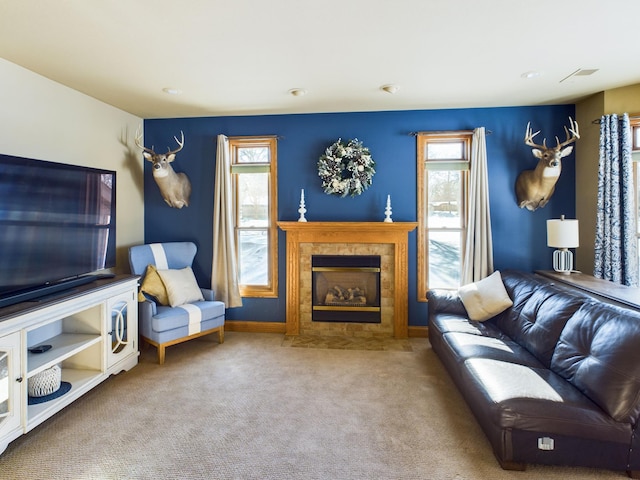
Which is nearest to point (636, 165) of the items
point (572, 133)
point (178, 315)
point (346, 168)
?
point (572, 133)

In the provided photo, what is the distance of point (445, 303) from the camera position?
3.58 meters

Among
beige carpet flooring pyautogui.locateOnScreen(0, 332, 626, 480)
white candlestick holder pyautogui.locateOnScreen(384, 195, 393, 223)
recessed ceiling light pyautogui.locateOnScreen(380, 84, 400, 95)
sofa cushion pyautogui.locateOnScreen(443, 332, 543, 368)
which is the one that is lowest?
beige carpet flooring pyautogui.locateOnScreen(0, 332, 626, 480)

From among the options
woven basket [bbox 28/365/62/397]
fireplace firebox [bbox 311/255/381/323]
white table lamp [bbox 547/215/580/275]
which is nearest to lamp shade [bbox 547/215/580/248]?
white table lamp [bbox 547/215/580/275]

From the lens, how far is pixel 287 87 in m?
3.38

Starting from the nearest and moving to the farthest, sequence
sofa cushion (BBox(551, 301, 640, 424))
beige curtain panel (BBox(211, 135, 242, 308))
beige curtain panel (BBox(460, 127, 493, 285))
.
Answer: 1. sofa cushion (BBox(551, 301, 640, 424))
2. beige curtain panel (BBox(460, 127, 493, 285))
3. beige curtain panel (BBox(211, 135, 242, 308))

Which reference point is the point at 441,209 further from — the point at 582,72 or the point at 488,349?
the point at 488,349

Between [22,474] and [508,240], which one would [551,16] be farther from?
[22,474]

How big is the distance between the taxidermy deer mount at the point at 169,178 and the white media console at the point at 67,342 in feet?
4.21

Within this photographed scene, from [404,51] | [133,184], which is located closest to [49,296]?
[133,184]

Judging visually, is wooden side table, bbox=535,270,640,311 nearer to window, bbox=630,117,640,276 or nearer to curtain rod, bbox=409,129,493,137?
window, bbox=630,117,640,276

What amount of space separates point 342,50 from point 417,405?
2.71m

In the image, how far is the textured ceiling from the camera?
2.07 metres

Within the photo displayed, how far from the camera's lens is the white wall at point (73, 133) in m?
2.80

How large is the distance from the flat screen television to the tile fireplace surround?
1.85 m
